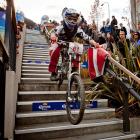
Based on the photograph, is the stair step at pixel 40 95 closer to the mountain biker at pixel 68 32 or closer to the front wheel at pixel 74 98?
the mountain biker at pixel 68 32

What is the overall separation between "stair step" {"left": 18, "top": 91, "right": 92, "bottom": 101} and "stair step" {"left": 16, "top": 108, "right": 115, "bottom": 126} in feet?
1.78

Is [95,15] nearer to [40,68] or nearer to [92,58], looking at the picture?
[40,68]

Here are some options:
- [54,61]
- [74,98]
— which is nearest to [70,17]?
[54,61]

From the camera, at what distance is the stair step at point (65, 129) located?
4196mm

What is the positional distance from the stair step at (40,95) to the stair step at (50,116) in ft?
1.78

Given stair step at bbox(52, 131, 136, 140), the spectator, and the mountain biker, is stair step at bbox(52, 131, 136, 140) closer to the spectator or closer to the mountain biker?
the mountain biker

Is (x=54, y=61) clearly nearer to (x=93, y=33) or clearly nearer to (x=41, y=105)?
(x=41, y=105)

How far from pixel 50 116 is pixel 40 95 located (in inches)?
29.7

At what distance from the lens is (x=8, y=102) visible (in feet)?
12.2

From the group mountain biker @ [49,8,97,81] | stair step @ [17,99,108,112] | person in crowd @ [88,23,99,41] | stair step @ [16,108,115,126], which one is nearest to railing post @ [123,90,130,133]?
stair step @ [16,108,115,126]

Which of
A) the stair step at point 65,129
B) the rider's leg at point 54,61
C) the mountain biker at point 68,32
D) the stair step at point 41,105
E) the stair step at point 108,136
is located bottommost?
the stair step at point 108,136

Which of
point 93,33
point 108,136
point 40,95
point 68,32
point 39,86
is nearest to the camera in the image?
point 108,136

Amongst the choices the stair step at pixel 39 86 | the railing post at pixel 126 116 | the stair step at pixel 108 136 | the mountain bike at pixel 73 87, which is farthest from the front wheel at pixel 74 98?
the stair step at pixel 39 86

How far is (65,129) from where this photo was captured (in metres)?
4.47
